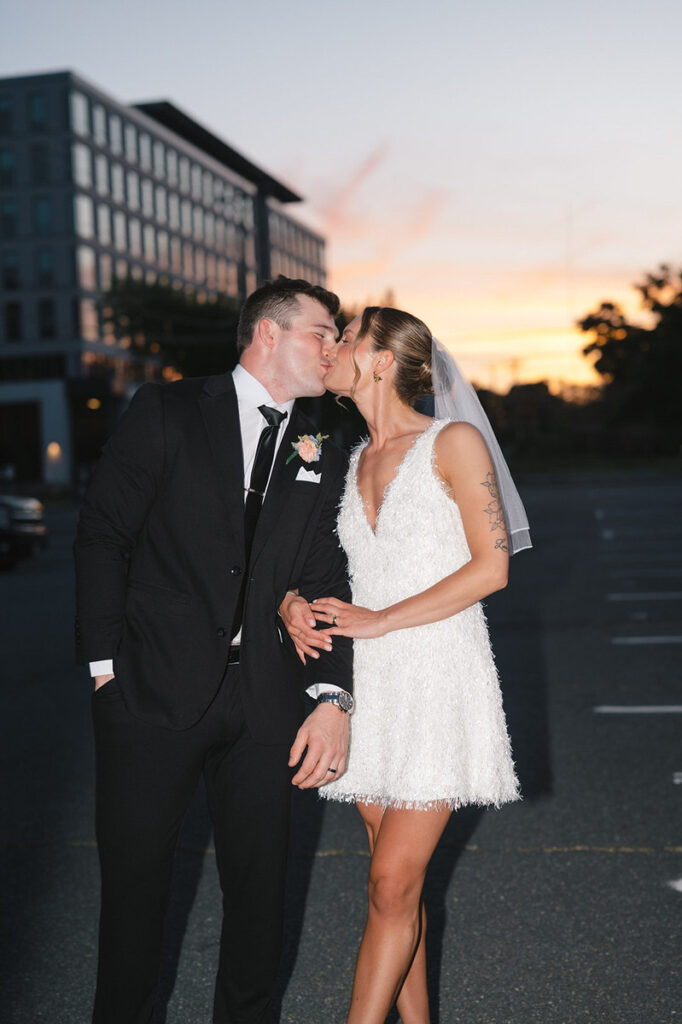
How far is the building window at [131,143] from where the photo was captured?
7194 cm

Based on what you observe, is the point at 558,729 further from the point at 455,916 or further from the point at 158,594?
the point at 158,594

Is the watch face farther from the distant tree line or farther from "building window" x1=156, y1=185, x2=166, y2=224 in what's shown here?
"building window" x1=156, y1=185, x2=166, y2=224

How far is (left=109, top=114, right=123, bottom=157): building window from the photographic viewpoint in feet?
227

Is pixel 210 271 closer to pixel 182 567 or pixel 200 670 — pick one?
pixel 182 567

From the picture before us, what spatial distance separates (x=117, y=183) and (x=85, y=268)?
8.21 metres

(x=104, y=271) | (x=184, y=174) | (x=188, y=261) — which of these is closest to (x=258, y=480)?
(x=104, y=271)

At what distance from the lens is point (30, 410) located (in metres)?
66.6

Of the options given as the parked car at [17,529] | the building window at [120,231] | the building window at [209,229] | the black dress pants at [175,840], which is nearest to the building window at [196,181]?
the building window at [209,229]

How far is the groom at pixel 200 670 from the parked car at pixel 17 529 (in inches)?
603

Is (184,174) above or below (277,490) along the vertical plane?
above

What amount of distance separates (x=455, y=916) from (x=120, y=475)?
2335 mm

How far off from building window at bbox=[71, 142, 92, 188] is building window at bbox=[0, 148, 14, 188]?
4.36m

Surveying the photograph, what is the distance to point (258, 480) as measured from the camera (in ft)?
9.30

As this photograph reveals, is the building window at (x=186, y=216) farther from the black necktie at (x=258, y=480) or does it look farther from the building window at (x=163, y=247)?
the black necktie at (x=258, y=480)
